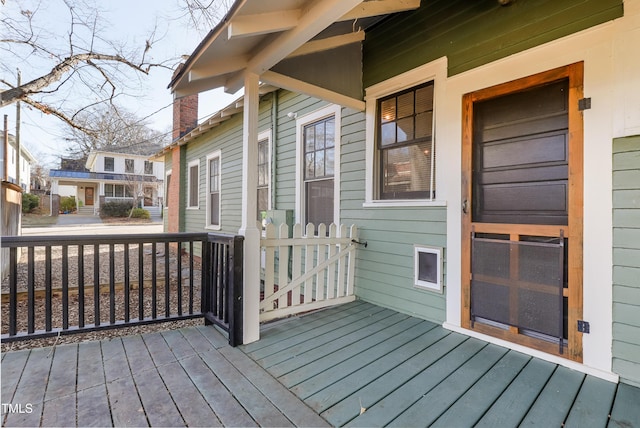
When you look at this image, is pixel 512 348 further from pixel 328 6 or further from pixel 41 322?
pixel 41 322

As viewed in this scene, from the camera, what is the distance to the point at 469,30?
2598 millimetres

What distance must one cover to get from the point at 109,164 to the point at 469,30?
105 ft

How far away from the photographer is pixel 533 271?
2.19 m

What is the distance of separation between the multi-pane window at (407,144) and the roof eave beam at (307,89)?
302 mm

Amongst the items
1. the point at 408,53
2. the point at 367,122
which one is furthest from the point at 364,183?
the point at 408,53

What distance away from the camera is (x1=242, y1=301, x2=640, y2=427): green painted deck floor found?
60.6 inches

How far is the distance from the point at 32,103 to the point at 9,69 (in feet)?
2.51

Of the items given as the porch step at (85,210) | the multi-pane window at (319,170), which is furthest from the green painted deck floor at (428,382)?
the porch step at (85,210)

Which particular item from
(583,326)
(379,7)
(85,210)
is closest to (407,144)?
(379,7)

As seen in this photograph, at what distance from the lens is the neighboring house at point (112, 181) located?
2472cm

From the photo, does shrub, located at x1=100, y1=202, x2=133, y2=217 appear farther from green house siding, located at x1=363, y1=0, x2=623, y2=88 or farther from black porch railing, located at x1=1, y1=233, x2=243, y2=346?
green house siding, located at x1=363, y1=0, x2=623, y2=88

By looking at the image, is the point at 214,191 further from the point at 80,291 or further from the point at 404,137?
the point at 404,137

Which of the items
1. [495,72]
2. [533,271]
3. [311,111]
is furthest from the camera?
[311,111]

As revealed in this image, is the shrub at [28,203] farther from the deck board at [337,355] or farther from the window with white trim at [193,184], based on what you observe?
the deck board at [337,355]
